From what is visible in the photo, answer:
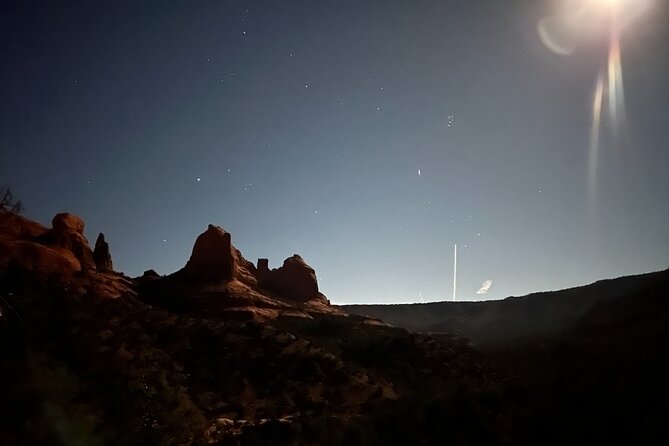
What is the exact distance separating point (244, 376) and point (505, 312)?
119 m

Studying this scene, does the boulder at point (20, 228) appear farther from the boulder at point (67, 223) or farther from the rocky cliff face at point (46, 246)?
the boulder at point (67, 223)

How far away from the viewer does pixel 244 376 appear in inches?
961

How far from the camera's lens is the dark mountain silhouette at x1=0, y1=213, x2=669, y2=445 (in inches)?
498

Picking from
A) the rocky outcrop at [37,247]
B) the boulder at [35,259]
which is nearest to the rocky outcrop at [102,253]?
the rocky outcrop at [37,247]

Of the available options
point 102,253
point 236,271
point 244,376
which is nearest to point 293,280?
point 236,271

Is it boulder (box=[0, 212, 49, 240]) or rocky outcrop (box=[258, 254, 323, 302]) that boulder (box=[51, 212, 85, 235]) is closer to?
boulder (box=[0, 212, 49, 240])

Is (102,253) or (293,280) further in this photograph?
(293,280)

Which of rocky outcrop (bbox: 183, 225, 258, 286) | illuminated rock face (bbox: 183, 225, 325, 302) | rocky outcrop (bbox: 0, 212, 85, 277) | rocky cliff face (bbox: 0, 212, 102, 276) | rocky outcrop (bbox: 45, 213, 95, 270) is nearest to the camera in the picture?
rocky outcrop (bbox: 0, 212, 85, 277)

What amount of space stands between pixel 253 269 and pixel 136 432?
56514 millimetres

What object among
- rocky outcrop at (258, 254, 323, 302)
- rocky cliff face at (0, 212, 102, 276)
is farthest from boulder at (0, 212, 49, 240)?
rocky outcrop at (258, 254, 323, 302)

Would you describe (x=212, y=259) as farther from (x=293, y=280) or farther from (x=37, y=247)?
(x=293, y=280)

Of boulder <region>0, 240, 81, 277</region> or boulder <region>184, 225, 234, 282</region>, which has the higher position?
boulder <region>184, 225, 234, 282</region>

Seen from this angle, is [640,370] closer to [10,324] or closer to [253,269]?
[10,324]

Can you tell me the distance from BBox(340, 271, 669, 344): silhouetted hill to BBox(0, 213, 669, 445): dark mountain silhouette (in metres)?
59.6
